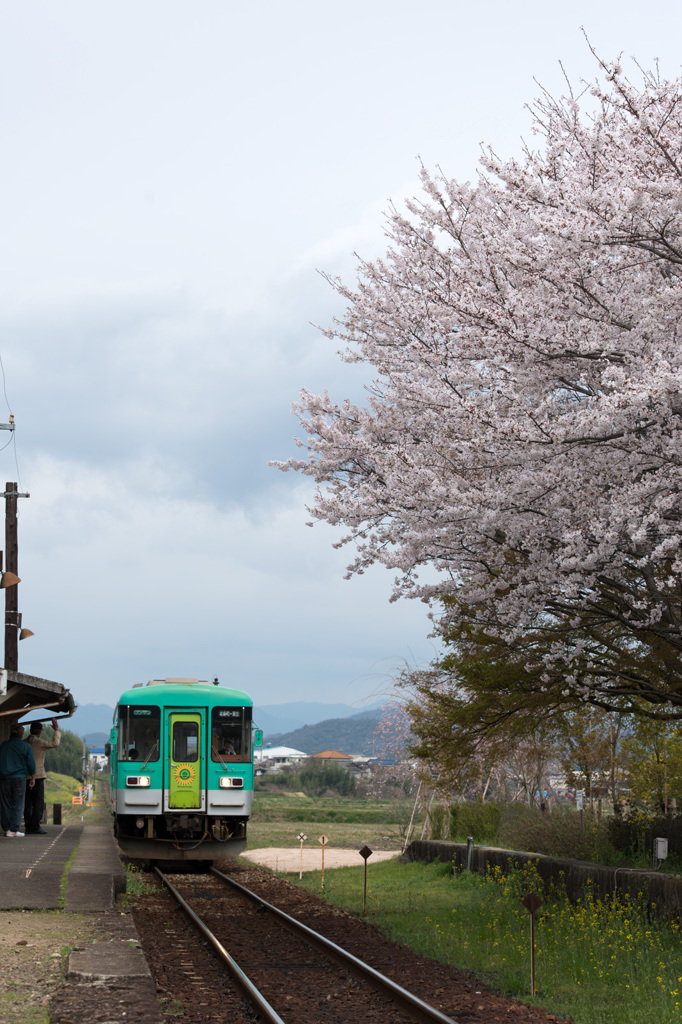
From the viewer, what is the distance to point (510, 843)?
1711 cm

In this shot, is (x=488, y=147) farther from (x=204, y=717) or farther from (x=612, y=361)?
(x=204, y=717)

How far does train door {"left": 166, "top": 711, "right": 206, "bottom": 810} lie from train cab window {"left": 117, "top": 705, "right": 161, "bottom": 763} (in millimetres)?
224

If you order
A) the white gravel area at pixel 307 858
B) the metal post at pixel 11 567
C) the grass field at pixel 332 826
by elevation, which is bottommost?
the grass field at pixel 332 826

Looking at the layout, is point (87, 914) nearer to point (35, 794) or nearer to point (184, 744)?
point (184, 744)

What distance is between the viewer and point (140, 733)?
17078 millimetres

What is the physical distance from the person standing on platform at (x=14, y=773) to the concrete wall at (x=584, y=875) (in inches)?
299

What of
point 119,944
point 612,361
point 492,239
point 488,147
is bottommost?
point 119,944

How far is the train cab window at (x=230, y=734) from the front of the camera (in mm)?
17344

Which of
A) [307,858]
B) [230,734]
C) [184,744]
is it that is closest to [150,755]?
[184,744]

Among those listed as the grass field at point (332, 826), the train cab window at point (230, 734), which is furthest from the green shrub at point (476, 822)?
the grass field at point (332, 826)

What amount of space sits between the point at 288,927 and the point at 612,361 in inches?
307

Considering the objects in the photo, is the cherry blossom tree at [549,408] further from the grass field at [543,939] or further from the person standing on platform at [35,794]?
the person standing on platform at [35,794]

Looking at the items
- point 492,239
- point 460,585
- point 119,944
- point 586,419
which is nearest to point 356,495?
point 460,585

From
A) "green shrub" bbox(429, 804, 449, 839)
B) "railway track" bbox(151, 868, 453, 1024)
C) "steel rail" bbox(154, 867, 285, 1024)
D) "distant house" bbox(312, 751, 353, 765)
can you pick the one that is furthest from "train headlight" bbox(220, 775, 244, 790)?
"distant house" bbox(312, 751, 353, 765)
